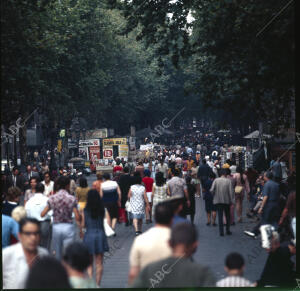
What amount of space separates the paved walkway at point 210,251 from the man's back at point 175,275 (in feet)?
6.44

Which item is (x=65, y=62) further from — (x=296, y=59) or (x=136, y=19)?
(x=296, y=59)

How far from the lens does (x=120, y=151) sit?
51812mm

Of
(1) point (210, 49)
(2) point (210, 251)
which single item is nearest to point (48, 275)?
(2) point (210, 251)

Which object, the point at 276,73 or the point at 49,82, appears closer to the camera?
the point at 276,73

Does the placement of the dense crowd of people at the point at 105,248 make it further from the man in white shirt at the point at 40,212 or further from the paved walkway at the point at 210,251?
the paved walkway at the point at 210,251

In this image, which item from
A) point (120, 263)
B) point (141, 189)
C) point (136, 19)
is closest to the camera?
point (120, 263)

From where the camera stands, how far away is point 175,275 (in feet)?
19.6

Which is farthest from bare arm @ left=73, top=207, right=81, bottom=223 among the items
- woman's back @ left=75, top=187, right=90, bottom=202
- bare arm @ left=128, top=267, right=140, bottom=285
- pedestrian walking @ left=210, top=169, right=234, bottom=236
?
pedestrian walking @ left=210, top=169, right=234, bottom=236

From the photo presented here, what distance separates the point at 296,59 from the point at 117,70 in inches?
2188

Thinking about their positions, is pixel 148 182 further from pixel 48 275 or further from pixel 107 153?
pixel 107 153

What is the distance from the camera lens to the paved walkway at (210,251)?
10.1 m

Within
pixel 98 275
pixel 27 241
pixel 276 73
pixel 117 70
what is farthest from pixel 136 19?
pixel 117 70

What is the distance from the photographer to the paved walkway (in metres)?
10.1

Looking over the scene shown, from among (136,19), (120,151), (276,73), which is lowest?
(120,151)
